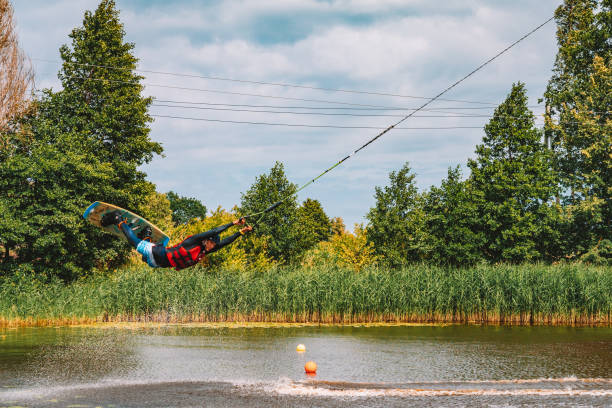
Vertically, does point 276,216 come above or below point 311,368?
above

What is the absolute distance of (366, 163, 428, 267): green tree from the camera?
34031 millimetres

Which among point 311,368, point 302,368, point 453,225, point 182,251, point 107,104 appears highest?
point 107,104

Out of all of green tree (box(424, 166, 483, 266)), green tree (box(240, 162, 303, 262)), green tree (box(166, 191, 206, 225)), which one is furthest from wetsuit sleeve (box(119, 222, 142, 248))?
green tree (box(166, 191, 206, 225))

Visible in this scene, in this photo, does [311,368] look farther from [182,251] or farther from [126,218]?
[126,218]

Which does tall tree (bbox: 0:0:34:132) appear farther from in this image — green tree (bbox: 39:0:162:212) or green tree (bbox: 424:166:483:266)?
green tree (bbox: 424:166:483:266)

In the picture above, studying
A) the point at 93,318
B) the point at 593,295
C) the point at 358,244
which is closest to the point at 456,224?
the point at 358,244

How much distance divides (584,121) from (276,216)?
2271cm

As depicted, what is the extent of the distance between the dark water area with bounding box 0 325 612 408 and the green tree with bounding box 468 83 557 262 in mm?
14256

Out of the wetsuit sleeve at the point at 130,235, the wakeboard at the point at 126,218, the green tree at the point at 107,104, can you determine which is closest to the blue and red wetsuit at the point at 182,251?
the wetsuit sleeve at the point at 130,235

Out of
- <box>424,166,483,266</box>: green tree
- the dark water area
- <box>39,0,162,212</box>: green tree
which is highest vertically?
<box>39,0,162,212</box>: green tree

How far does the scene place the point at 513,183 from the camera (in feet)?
121

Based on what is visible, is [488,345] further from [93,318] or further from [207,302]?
[93,318]

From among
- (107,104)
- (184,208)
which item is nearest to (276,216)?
(107,104)

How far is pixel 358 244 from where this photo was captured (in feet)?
111
